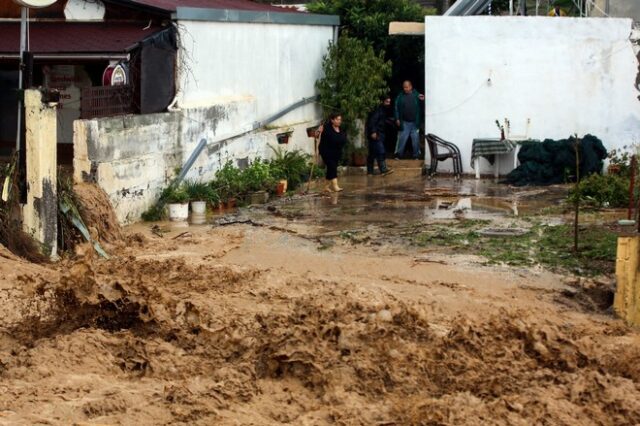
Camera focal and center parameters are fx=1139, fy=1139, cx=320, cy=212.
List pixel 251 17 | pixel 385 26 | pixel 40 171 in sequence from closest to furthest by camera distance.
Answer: pixel 40 171
pixel 251 17
pixel 385 26

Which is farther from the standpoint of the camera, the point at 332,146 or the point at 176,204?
the point at 332,146

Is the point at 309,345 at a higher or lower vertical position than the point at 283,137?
lower

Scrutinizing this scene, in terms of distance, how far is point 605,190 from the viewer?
18953 millimetres

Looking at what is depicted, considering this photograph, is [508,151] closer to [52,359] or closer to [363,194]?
[363,194]

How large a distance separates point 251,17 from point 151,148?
492 cm

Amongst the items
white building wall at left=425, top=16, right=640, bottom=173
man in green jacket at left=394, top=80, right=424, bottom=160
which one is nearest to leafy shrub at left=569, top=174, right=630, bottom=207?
white building wall at left=425, top=16, right=640, bottom=173

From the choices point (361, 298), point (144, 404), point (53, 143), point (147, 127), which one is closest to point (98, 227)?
point (53, 143)

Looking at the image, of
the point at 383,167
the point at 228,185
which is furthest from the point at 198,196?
the point at 383,167

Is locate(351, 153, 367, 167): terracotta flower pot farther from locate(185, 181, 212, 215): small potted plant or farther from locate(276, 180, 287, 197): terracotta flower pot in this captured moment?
locate(185, 181, 212, 215): small potted plant

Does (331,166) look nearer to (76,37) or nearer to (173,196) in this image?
Answer: (173,196)

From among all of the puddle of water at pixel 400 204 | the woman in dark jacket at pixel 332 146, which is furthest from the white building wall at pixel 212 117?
the woman in dark jacket at pixel 332 146

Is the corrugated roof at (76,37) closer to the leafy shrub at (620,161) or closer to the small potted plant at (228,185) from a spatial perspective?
the small potted plant at (228,185)

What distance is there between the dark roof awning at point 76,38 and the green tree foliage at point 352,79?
254 inches

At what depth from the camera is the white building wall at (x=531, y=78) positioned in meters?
23.2
